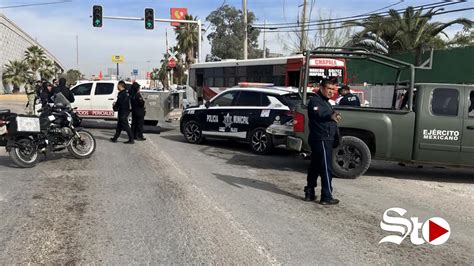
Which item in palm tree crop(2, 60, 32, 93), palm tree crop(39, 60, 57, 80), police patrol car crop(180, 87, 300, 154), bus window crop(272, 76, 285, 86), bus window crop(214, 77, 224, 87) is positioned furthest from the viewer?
palm tree crop(39, 60, 57, 80)

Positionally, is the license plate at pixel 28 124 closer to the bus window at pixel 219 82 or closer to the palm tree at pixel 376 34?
the bus window at pixel 219 82

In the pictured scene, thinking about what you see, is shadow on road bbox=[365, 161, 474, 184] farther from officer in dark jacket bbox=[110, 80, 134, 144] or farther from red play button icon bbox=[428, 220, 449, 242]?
officer in dark jacket bbox=[110, 80, 134, 144]

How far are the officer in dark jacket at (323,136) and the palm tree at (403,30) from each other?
75.4 ft

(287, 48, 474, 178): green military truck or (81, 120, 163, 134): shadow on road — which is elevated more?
(287, 48, 474, 178): green military truck

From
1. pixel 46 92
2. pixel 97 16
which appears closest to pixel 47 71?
pixel 97 16

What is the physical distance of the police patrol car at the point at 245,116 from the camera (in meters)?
11.6

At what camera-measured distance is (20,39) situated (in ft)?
283

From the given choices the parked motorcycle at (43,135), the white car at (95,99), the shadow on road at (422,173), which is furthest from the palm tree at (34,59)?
the shadow on road at (422,173)

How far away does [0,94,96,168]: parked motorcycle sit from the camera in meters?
9.05

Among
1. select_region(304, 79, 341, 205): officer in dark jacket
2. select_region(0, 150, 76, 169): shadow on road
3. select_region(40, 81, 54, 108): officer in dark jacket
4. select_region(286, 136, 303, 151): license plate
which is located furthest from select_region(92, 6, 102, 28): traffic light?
select_region(304, 79, 341, 205): officer in dark jacket

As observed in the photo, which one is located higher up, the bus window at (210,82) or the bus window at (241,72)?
the bus window at (241,72)

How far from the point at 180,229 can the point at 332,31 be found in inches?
1303

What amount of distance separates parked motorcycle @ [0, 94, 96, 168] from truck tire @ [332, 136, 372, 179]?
5249mm

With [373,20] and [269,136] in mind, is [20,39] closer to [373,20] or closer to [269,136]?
[373,20]
